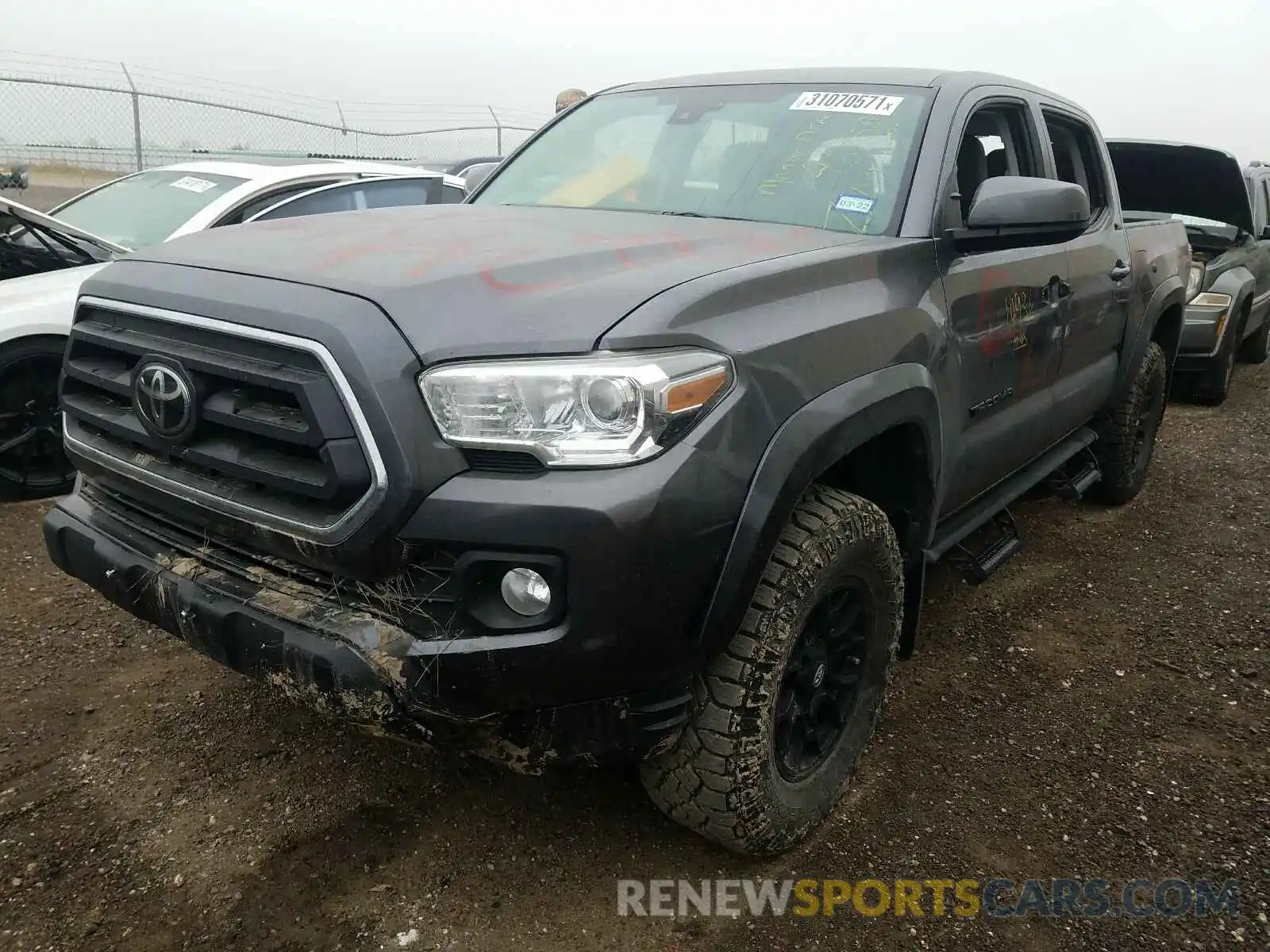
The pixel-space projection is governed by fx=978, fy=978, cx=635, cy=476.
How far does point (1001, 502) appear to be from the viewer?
3.48 metres

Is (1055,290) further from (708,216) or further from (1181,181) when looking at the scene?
(1181,181)

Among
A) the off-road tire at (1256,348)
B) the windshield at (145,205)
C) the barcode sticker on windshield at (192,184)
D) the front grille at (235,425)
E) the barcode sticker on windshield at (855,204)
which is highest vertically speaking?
the barcode sticker on windshield at (855,204)

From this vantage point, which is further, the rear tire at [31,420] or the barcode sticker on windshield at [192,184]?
the barcode sticker on windshield at [192,184]

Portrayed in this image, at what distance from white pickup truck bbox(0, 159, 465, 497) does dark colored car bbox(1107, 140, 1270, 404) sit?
16.7 ft

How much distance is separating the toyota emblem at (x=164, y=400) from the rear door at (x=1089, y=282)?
289 cm

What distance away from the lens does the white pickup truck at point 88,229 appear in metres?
4.28

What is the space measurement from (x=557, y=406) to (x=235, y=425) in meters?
0.67

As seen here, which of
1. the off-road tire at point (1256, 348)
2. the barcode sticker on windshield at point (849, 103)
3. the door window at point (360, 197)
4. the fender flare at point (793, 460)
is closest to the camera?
the fender flare at point (793, 460)

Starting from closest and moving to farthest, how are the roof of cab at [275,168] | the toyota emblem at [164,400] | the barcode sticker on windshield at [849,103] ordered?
the toyota emblem at [164,400] < the barcode sticker on windshield at [849,103] < the roof of cab at [275,168]

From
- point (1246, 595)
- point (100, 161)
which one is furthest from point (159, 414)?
point (100, 161)

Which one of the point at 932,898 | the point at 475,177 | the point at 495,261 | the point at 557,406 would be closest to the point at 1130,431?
the point at 932,898

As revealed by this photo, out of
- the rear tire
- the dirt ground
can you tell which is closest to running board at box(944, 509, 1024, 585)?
the dirt ground

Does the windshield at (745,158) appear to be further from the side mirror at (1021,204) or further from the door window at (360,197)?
the door window at (360,197)

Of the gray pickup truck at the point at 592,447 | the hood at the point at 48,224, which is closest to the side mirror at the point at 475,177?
the gray pickup truck at the point at 592,447
